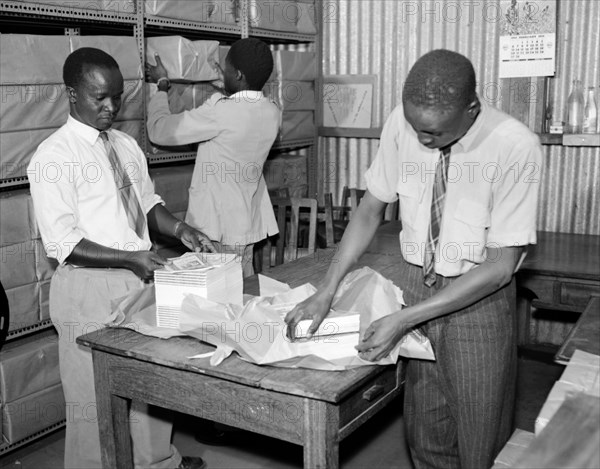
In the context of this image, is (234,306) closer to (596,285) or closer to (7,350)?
(7,350)

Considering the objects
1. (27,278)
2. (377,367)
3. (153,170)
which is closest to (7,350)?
(27,278)

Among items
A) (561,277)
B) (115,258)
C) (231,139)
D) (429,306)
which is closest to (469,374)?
(429,306)

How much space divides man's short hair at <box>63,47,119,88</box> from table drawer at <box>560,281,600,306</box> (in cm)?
239

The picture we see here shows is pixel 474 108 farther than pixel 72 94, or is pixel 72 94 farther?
pixel 72 94

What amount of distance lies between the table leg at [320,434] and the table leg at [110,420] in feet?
2.35

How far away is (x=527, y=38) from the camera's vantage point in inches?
178

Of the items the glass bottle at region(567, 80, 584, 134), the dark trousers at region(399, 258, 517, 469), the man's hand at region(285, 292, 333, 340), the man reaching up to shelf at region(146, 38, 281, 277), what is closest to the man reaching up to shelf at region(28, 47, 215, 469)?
the man's hand at region(285, 292, 333, 340)

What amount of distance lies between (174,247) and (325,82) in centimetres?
192

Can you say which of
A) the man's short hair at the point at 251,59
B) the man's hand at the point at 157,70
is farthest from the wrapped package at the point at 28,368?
the man's short hair at the point at 251,59

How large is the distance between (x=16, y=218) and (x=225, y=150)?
106cm

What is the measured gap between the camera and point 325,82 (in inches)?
211

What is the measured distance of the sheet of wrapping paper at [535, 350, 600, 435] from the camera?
1601 mm

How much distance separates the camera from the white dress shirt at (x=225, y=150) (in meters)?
3.63

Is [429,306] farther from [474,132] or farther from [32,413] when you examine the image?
[32,413]
